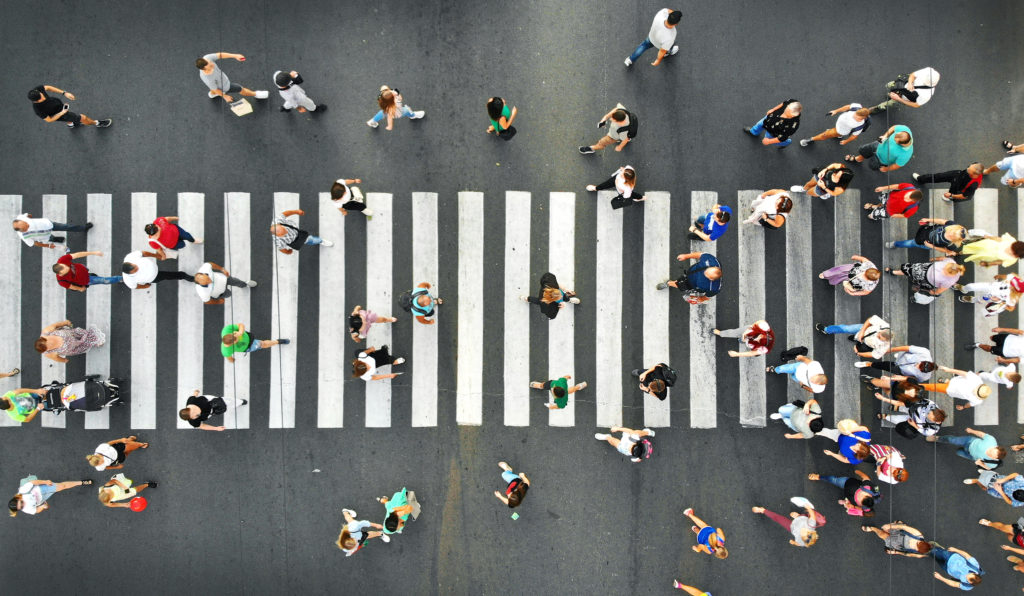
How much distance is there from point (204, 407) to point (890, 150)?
10796 millimetres

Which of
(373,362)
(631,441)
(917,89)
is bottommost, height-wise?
(631,441)

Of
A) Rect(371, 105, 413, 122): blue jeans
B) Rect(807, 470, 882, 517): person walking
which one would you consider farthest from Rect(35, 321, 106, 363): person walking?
Rect(807, 470, 882, 517): person walking

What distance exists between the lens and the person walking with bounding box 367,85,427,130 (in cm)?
697

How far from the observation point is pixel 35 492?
7.60 meters

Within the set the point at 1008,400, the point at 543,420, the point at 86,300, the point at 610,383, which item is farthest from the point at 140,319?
the point at 1008,400

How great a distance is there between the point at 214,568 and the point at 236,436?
2.19 meters

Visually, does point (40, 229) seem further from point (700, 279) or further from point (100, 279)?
point (700, 279)

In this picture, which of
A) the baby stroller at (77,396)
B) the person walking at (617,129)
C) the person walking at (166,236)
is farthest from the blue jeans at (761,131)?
the baby stroller at (77,396)

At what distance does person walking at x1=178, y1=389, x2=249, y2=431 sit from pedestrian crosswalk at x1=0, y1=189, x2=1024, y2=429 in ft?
0.67

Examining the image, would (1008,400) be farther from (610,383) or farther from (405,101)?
(405,101)

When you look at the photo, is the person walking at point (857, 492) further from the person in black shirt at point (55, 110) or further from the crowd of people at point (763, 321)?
the person in black shirt at point (55, 110)

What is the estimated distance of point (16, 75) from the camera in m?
8.23

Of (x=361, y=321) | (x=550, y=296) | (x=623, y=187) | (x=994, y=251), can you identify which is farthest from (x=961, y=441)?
(x=361, y=321)

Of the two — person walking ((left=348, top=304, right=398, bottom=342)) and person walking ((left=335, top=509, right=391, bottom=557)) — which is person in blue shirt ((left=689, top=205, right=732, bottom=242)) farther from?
person walking ((left=335, top=509, right=391, bottom=557))
